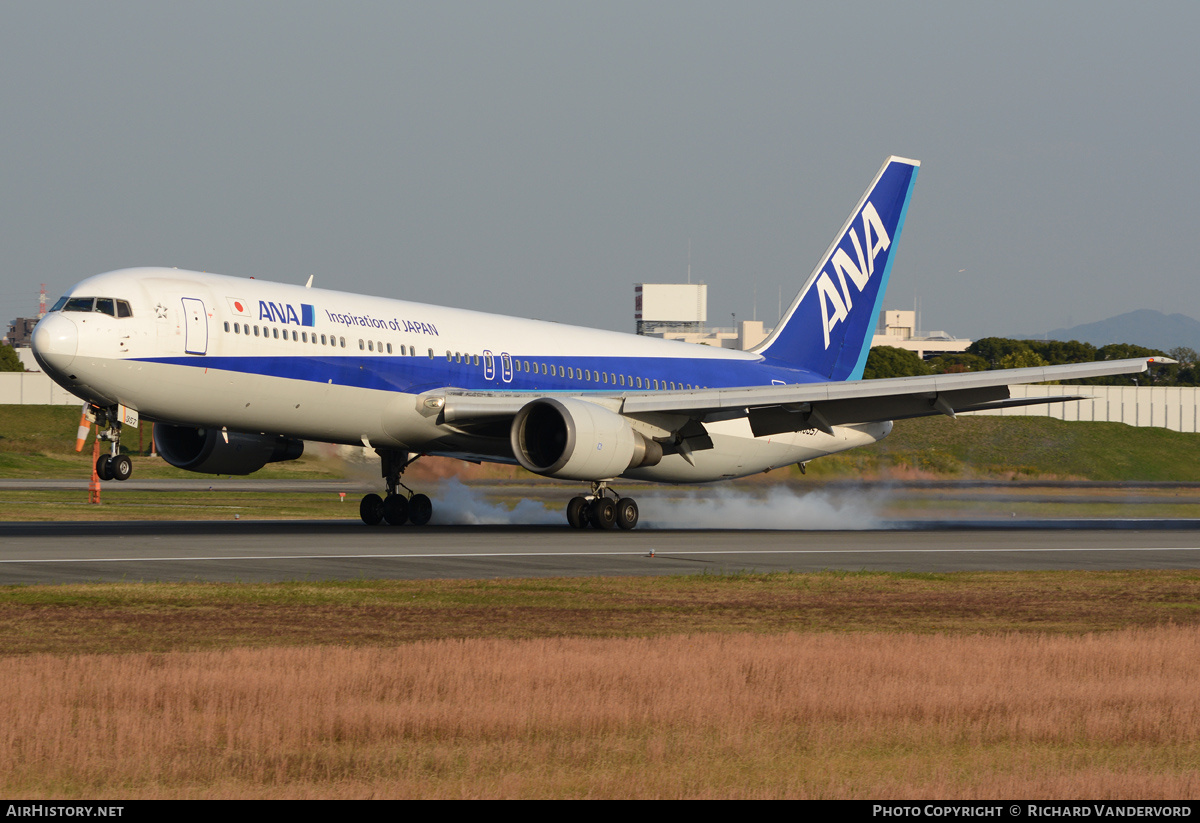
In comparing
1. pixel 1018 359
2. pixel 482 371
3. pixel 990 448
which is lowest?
pixel 990 448

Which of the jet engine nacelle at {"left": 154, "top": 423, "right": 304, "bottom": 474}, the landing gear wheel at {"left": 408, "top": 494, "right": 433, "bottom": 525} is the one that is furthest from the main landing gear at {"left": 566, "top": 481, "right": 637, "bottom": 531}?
the jet engine nacelle at {"left": 154, "top": 423, "right": 304, "bottom": 474}

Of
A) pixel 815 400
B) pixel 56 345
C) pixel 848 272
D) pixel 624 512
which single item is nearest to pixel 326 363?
pixel 56 345

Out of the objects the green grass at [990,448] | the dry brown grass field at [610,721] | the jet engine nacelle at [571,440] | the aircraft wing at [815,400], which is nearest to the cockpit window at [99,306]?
the aircraft wing at [815,400]

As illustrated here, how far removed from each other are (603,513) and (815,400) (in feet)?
17.4

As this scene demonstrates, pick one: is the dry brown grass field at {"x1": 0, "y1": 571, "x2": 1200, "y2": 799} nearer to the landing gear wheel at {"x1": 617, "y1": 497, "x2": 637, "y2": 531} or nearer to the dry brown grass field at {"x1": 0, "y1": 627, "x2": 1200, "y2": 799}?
the dry brown grass field at {"x1": 0, "y1": 627, "x2": 1200, "y2": 799}

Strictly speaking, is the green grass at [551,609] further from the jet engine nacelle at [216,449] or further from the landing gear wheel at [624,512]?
the jet engine nacelle at [216,449]

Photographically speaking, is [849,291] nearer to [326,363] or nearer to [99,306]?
[326,363]

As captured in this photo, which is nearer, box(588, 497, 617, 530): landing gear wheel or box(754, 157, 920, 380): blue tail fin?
box(588, 497, 617, 530): landing gear wheel

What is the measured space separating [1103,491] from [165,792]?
58.9m

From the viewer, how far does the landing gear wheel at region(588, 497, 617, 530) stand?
99.8ft

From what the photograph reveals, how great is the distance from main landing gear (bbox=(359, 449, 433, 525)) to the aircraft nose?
9140mm

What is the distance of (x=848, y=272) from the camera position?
3944 cm

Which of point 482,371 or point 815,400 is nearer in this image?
point 815,400

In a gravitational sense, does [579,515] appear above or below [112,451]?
below
